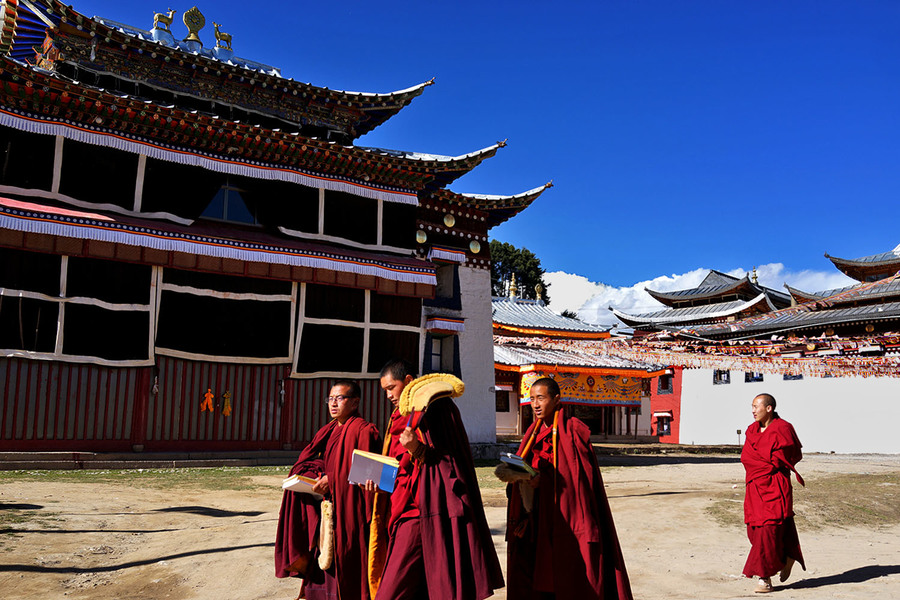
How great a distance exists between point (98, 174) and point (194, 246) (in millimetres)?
2060

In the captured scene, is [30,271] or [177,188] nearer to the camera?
[30,271]

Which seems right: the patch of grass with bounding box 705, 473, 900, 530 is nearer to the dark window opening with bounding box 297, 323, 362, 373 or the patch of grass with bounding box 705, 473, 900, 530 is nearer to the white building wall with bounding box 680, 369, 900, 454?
the dark window opening with bounding box 297, 323, 362, 373

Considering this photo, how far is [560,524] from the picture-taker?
473 centimetres

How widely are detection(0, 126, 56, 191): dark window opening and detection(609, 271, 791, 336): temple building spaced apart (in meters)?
31.3

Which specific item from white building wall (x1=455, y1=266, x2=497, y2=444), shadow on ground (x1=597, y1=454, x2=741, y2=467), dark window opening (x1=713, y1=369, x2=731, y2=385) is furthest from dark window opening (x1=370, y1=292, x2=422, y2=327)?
dark window opening (x1=713, y1=369, x2=731, y2=385)

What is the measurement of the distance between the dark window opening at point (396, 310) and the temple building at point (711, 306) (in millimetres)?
24587

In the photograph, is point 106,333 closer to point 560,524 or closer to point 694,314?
point 560,524

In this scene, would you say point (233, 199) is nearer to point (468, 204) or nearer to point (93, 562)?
point (468, 204)

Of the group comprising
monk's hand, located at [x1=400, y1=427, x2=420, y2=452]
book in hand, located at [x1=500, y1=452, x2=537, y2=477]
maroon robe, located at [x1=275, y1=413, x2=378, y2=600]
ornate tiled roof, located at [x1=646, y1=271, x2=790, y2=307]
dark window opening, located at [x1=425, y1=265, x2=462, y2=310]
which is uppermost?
ornate tiled roof, located at [x1=646, y1=271, x2=790, y2=307]

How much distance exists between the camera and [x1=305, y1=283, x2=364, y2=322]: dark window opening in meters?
15.2

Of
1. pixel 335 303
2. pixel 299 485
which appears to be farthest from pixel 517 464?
pixel 335 303

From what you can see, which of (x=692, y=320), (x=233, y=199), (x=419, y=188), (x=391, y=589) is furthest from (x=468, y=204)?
(x=692, y=320)

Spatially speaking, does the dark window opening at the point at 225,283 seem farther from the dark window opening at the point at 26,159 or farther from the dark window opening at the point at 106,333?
the dark window opening at the point at 26,159

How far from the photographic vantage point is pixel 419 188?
1694cm
